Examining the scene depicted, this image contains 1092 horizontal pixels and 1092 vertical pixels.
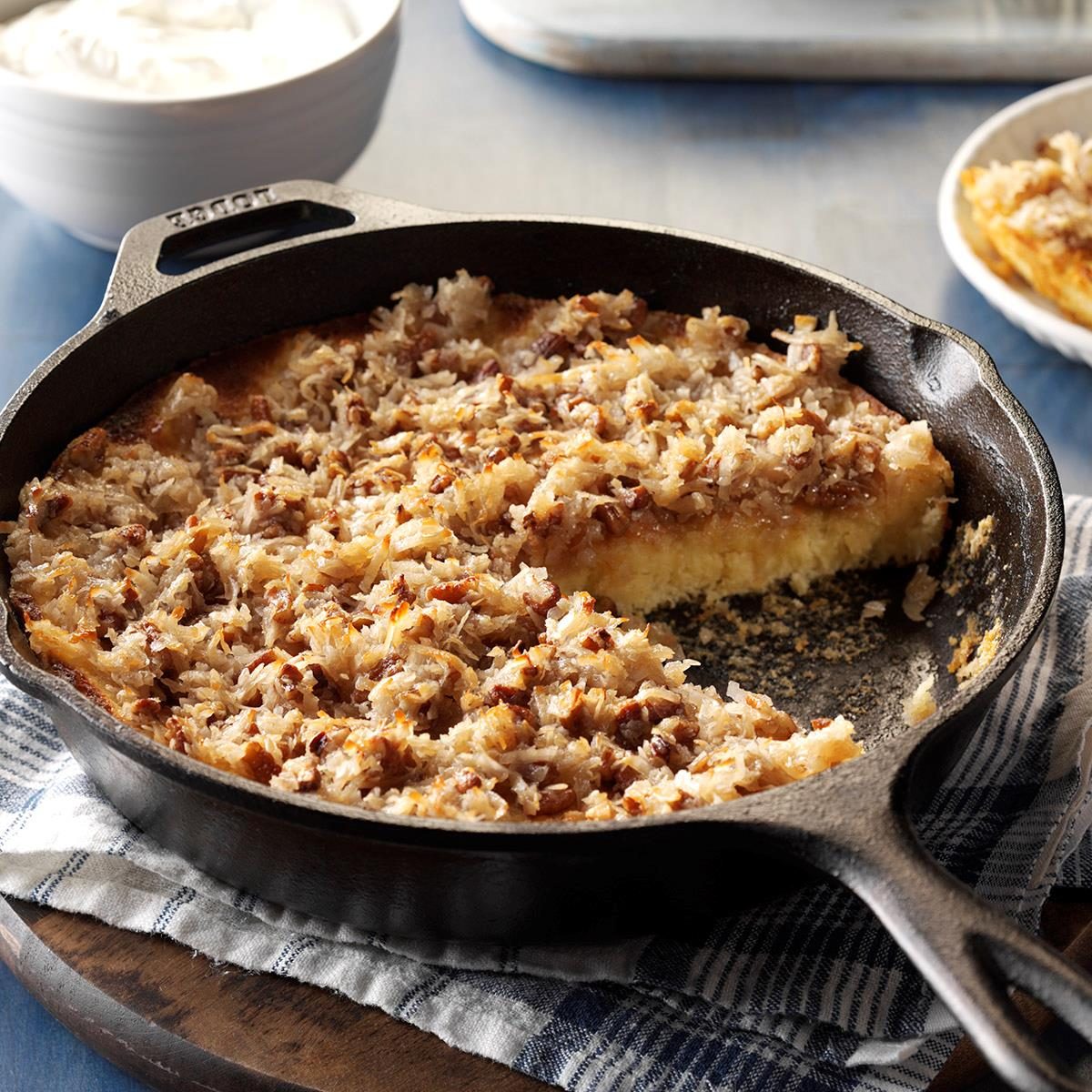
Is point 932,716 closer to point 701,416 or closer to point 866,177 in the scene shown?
point 701,416

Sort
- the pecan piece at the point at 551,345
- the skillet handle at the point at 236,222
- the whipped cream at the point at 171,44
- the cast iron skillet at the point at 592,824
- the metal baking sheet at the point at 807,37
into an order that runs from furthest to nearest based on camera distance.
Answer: the metal baking sheet at the point at 807,37 → the whipped cream at the point at 171,44 → the pecan piece at the point at 551,345 → the skillet handle at the point at 236,222 → the cast iron skillet at the point at 592,824

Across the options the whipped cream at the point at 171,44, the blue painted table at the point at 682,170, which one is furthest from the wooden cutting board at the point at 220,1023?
the whipped cream at the point at 171,44

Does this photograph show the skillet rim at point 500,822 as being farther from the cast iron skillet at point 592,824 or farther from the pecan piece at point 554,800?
the pecan piece at point 554,800

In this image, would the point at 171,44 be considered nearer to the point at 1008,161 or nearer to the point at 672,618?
the point at 672,618

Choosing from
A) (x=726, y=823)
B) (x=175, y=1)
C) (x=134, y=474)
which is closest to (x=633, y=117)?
(x=175, y=1)

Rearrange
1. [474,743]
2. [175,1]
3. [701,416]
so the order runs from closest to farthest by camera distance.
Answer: [474,743]
[701,416]
[175,1]

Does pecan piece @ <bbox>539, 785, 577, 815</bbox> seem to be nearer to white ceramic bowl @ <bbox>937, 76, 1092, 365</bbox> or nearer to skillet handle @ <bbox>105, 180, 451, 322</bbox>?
skillet handle @ <bbox>105, 180, 451, 322</bbox>
